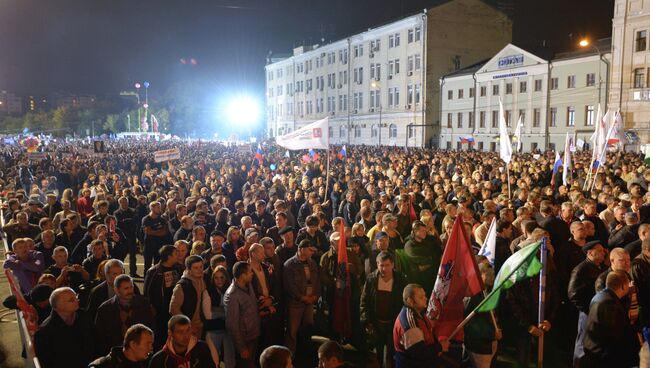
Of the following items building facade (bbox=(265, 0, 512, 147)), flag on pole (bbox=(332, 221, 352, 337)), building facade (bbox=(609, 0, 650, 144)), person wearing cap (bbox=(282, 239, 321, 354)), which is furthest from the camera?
building facade (bbox=(265, 0, 512, 147))

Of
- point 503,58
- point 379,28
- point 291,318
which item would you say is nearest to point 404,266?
point 291,318

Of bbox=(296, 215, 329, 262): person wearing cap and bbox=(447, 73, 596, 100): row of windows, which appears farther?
bbox=(447, 73, 596, 100): row of windows

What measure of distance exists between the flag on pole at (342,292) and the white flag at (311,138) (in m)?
6.45

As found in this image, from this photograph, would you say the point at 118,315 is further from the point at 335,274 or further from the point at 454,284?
the point at 454,284

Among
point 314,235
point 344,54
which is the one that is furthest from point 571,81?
point 314,235

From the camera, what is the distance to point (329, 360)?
13.1 feet

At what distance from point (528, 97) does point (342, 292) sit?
4561cm

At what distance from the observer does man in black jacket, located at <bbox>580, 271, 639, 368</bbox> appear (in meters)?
4.96

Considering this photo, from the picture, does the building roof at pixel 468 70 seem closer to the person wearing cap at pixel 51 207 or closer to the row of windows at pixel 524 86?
the row of windows at pixel 524 86

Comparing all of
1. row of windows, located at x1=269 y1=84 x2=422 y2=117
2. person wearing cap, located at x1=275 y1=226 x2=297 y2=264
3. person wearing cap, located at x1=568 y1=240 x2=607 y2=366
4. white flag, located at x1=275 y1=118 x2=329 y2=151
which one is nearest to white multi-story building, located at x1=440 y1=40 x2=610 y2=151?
row of windows, located at x1=269 y1=84 x2=422 y2=117

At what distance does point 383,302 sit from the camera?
645 cm

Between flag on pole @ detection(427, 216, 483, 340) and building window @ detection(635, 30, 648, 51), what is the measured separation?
44522 mm

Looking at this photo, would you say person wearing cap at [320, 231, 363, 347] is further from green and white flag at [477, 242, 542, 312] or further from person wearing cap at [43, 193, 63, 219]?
person wearing cap at [43, 193, 63, 219]

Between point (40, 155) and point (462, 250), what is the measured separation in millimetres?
21487
